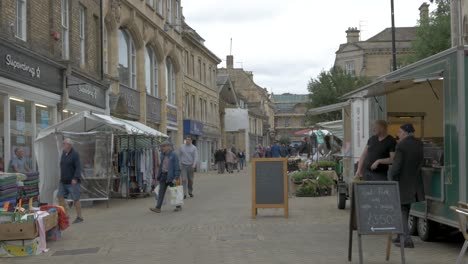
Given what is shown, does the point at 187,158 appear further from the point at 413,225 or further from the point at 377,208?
the point at 377,208

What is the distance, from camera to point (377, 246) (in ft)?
30.1

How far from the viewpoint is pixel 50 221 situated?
9.80 m

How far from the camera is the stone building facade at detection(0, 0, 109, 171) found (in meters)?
15.2

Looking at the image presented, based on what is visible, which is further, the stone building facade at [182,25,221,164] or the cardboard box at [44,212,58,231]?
the stone building facade at [182,25,221,164]

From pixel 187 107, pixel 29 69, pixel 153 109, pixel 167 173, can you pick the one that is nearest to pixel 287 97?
pixel 187 107

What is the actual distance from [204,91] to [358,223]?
3979 centimetres

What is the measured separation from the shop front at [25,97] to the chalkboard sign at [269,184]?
640cm

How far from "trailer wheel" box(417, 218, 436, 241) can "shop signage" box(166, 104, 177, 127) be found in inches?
1062

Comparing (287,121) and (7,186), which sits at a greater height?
(287,121)

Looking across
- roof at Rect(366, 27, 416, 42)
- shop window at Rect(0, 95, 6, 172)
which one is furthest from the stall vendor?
roof at Rect(366, 27, 416, 42)

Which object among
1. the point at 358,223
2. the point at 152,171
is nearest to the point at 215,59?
the point at 152,171

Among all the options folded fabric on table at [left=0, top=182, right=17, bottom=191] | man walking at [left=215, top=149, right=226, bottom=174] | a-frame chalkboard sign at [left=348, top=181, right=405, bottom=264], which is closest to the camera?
a-frame chalkboard sign at [left=348, top=181, right=405, bottom=264]

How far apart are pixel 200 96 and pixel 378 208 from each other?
38508 mm

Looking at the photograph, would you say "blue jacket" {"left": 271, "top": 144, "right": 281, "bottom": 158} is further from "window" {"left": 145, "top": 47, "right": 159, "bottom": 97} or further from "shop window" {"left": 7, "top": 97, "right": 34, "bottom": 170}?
"shop window" {"left": 7, "top": 97, "right": 34, "bottom": 170}
